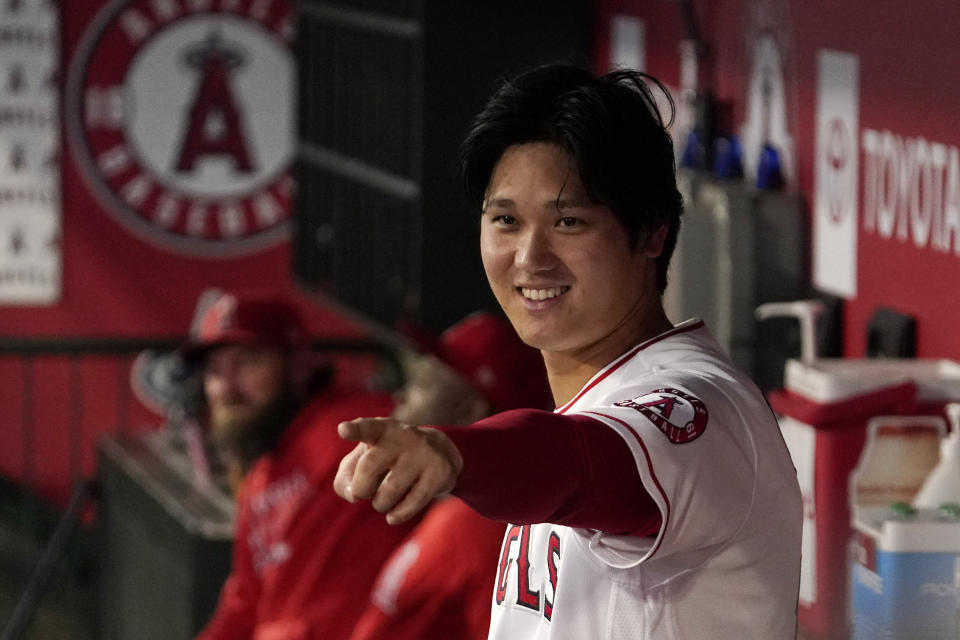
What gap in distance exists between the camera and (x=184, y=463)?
4.08 meters

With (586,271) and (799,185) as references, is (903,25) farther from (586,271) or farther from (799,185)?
(586,271)

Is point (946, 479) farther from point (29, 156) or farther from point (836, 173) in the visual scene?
point (29, 156)

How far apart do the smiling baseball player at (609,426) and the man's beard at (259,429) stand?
1986 millimetres

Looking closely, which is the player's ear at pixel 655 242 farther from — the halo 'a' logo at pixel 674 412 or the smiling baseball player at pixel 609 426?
the halo 'a' logo at pixel 674 412

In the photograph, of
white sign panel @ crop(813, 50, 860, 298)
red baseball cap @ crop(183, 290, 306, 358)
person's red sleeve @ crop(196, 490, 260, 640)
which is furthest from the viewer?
red baseball cap @ crop(183, 290, 306, 358)

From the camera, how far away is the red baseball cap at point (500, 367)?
2744 millimetres

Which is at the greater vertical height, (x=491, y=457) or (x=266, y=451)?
(x=491, y=457)

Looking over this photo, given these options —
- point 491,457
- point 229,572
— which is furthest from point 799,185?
point 491,457

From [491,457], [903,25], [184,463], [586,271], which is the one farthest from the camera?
[184,463]

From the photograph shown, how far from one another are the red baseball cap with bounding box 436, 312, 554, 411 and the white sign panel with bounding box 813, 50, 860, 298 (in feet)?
1.60

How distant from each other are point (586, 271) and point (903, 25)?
4.59 feet

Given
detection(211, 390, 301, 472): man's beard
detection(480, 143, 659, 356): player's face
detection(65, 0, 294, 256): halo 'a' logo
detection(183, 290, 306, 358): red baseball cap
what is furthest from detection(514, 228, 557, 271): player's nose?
detection(65, 0, 294, 256): halo 'a' logo

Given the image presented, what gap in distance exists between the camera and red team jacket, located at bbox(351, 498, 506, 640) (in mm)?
2391

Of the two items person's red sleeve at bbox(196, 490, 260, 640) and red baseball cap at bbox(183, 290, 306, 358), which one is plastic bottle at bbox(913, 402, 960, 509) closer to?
person's red sleeve at bbox(196, 490, 260, 640)
